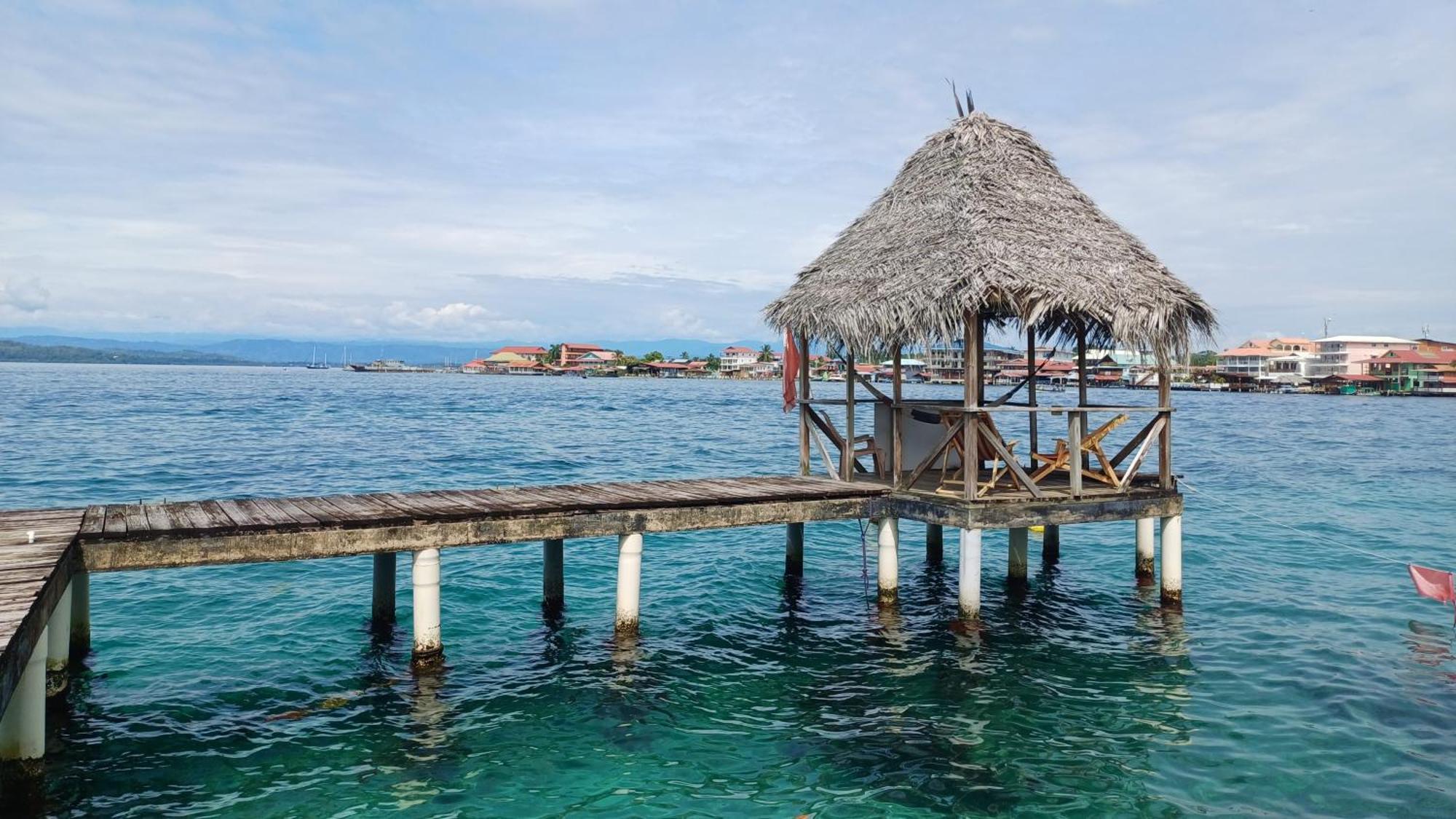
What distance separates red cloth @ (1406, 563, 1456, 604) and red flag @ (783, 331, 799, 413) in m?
8.41

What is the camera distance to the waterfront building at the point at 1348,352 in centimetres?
12838

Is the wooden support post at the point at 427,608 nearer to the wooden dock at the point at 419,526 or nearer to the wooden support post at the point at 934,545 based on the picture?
the wooden dock at the point at 419,526

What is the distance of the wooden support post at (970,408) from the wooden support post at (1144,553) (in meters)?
4.14

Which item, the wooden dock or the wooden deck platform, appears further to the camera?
the wooden deck platform

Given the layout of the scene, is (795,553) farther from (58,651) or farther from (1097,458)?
(58,651)

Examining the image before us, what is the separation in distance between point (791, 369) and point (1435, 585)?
8.98m

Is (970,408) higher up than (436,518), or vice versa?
(970,408)

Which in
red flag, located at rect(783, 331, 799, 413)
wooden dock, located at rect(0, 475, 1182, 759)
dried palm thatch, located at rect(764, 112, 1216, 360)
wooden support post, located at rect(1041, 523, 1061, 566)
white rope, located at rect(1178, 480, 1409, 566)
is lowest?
white rope, located at rect(1178, 480, 1409, 566)

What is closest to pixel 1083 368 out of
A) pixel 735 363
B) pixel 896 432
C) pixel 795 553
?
pixel 896 432

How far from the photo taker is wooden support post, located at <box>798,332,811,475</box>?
13469mm


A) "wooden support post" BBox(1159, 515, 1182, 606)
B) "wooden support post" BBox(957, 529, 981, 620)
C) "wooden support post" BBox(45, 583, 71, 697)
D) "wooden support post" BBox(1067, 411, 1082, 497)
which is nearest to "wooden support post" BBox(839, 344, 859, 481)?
"wooden support post" BBox(957, 529, 981, 620)

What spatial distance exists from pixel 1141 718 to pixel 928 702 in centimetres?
201

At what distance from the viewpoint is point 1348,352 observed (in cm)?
13050

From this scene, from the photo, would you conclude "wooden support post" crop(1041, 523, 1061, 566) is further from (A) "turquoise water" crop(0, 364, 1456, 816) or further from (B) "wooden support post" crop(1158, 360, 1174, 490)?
(B) "wooden support post" crop(1158, 360, 1174, 490)
